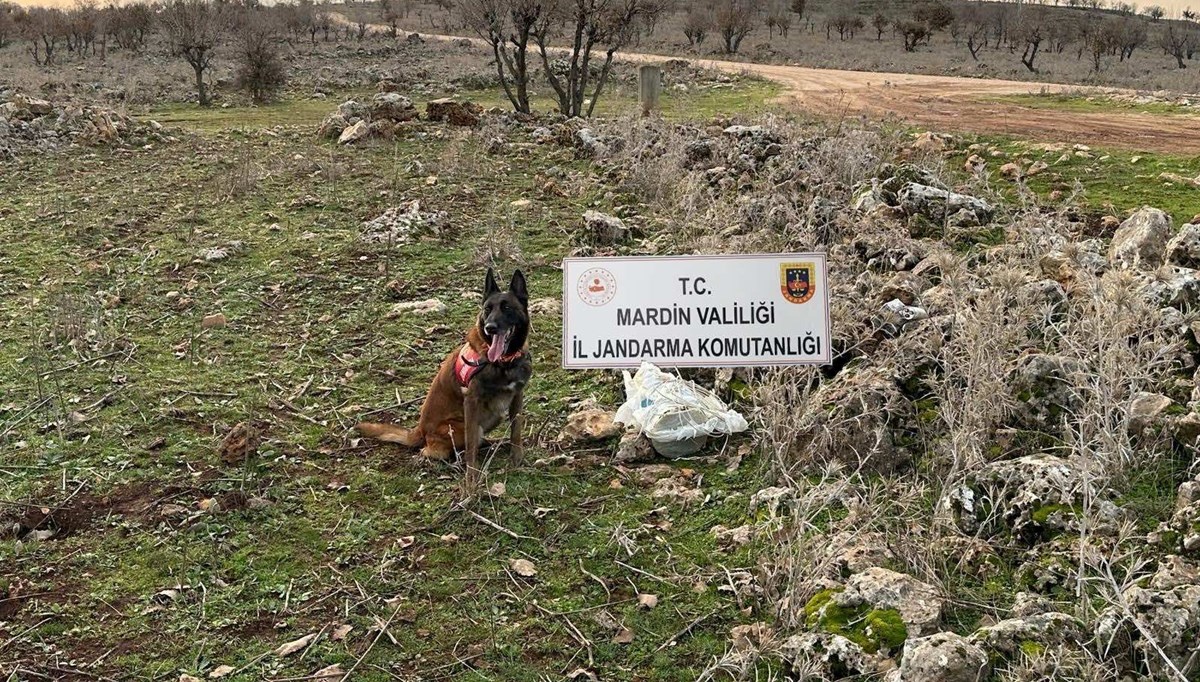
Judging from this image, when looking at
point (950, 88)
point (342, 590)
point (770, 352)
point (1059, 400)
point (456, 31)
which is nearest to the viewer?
point (342, 590)

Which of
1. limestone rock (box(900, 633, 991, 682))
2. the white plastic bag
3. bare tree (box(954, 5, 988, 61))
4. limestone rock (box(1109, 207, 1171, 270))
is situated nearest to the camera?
limestone rock (box(900, 633, 991, 682))

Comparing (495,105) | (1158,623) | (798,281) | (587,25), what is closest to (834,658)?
(1158,623)

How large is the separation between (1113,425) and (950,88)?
60.0 feet

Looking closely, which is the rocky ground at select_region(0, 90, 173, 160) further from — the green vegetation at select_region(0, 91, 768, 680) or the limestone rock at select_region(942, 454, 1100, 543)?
the limestone rock at select_region(942, 454, 1100, 543)

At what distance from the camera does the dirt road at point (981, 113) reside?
35.0 feet

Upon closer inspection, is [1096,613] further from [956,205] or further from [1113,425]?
[956,205]

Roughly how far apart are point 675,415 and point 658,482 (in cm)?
40

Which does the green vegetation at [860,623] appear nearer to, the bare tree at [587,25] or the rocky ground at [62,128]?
the rocky ground at [62,128]

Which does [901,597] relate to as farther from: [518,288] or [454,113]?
[454,113]

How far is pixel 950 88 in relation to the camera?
66.1 feet

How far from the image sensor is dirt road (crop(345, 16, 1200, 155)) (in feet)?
35.0

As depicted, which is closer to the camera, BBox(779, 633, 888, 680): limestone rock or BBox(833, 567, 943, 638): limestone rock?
BBox(779, 633, 888, 680): limestone rock

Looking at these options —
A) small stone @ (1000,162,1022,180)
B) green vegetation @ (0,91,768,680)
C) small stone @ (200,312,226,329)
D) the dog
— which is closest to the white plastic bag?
green vegetation @ (0,91,768,680)

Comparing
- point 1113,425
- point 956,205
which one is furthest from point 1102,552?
point 956,205
